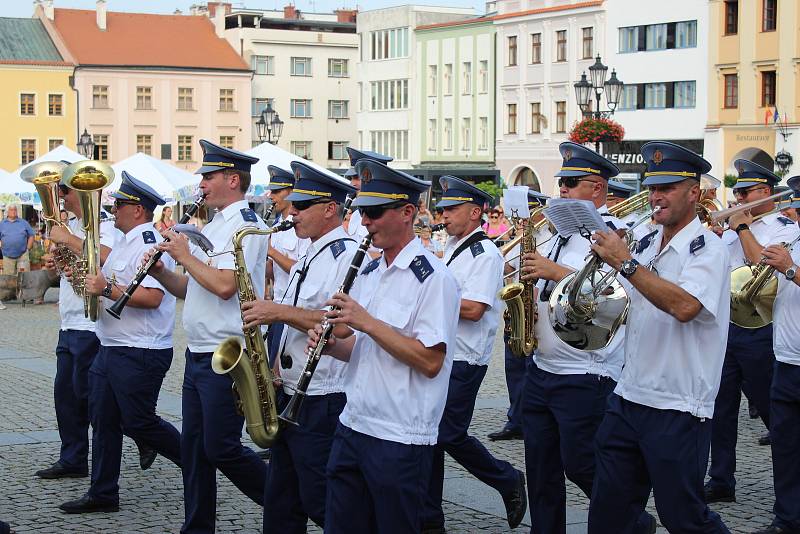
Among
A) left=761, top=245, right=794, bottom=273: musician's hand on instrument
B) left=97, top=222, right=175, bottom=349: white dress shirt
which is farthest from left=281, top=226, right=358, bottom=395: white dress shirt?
left=761, top=245, right=794, bottom=273: musician's hand on instrument

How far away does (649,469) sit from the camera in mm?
6031

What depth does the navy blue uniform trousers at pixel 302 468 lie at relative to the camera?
661cm

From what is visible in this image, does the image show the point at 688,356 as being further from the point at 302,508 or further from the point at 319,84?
the point at 319,84

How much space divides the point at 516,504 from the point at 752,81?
5006 centimetres

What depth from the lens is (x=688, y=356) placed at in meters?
6.02

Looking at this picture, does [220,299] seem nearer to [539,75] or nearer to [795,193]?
[795,193]

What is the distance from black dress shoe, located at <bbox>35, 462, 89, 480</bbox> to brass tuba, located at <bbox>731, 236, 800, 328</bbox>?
4821mm

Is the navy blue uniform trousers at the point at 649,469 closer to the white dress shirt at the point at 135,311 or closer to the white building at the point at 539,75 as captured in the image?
the white dress shirt at the point at 135,311

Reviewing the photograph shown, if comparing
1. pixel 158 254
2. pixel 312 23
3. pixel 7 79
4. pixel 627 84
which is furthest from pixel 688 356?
pixel 312 23

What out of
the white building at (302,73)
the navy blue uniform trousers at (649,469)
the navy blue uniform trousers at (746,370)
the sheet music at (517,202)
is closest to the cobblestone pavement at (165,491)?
the navy blue uniform trousers at (746,370)

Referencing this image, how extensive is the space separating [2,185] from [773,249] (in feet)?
80.6

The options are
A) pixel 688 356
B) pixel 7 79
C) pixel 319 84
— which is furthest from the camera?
pixel 319 84

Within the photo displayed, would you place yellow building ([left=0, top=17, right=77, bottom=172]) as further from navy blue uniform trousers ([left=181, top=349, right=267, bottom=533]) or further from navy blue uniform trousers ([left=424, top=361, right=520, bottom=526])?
navy blue uniform trousers ([left=181, top=349, right=267, bottom=533])

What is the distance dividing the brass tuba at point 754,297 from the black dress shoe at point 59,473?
4.82 metres
